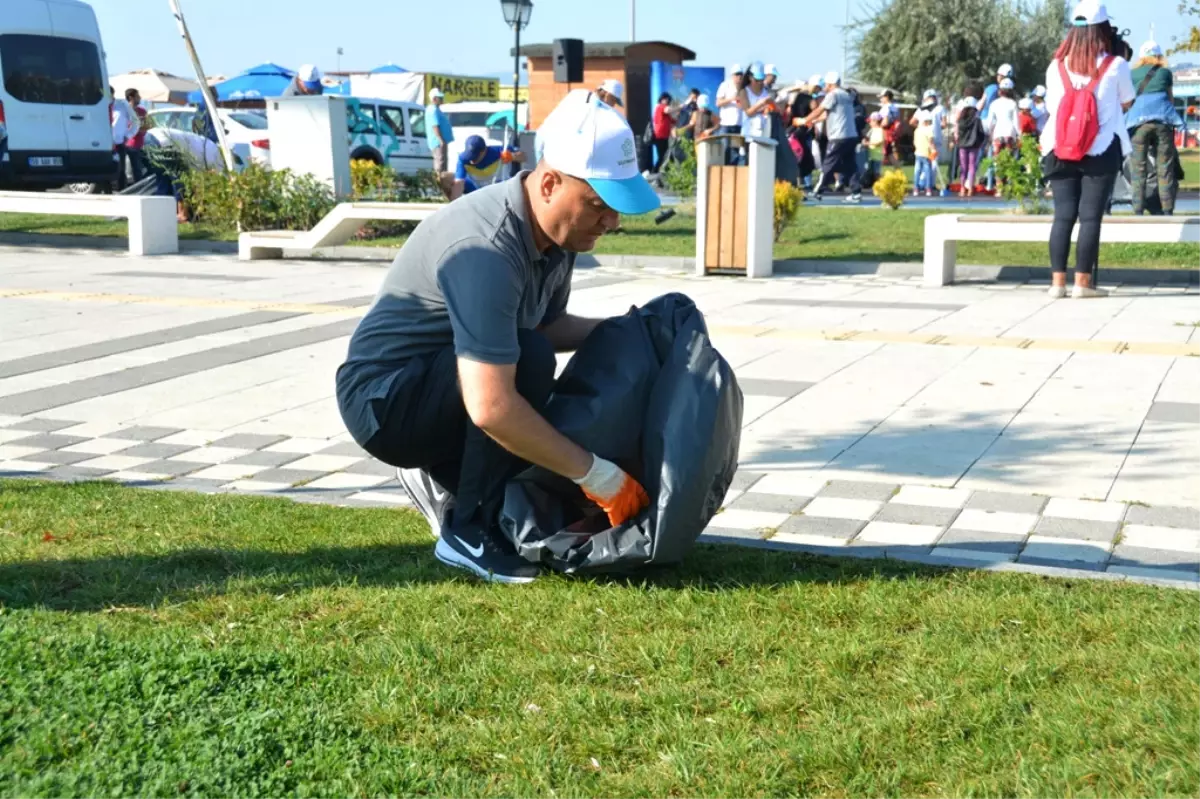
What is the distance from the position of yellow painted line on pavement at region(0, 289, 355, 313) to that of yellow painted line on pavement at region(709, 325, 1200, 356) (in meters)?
3.01

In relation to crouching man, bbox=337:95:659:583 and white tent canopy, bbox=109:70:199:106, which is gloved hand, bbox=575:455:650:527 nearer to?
crouching man, bbox=337:95:659:583

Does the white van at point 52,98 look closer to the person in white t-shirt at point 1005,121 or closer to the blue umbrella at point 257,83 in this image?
the person in white t-shirt at point 1005,121

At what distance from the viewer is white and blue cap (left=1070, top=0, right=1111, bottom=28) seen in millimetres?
10148

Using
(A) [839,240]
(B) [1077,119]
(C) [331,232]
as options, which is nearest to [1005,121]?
(A) [839,240]

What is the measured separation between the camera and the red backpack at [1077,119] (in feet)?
32.7

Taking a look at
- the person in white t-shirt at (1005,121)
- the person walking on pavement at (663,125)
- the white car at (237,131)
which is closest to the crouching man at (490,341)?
the white car at (237,131)

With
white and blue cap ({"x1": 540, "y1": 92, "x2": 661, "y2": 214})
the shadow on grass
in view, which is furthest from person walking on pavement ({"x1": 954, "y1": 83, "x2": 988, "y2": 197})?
white and blue cap ({"x1": 540, "y1": 92, "x2": 661, "y2": 214})

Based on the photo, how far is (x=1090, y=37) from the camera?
10.2 metres

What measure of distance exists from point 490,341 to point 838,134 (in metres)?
18.8

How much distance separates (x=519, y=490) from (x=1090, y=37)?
7.54m

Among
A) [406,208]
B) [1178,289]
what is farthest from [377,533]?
[406,208]

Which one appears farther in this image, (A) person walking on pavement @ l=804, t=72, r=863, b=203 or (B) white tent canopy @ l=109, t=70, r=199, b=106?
(B) white tent canopy @ l=109, t=70, r=199, b=106

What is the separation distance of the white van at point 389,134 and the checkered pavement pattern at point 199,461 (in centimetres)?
1662

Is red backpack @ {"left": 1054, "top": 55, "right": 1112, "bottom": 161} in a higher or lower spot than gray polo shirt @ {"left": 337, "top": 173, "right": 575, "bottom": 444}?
higher
